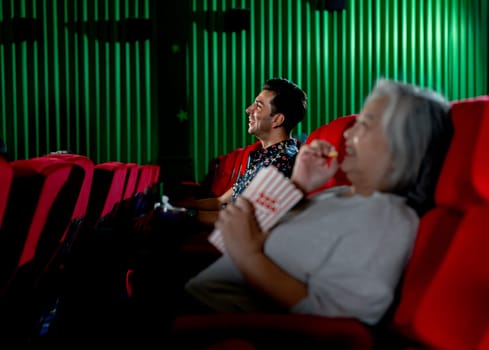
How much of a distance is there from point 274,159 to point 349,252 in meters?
1.22

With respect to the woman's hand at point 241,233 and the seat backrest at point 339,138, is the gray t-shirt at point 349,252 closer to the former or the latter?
the woman's hand at point 241,233

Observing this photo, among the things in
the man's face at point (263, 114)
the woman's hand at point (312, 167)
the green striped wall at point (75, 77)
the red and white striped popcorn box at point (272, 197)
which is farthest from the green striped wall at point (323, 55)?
the red and white striped popcorn box at point (272, 197)

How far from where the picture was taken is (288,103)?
2211 mm

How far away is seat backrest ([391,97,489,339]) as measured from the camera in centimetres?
80

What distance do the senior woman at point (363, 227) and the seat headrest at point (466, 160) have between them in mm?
54

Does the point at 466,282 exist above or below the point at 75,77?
below

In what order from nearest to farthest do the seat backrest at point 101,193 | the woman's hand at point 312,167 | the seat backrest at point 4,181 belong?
the seat backrest at point 4,181 < the woman's hand at point 312,167 < the seat backrest at point 101,193

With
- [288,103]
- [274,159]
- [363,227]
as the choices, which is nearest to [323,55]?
[288,103]

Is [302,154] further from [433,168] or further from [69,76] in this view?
[69,76]

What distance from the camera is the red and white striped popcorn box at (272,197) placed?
979 mm

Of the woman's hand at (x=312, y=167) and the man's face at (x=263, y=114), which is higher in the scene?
the man's face at (x=263, y=114)

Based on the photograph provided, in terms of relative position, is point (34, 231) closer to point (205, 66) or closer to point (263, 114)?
point (263, 114)

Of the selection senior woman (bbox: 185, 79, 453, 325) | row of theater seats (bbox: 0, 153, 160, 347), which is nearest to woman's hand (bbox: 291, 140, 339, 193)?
senior woman (bbox: 185, 79, 453, 325)

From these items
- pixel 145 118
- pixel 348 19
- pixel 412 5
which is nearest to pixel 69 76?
pixel 145 118
